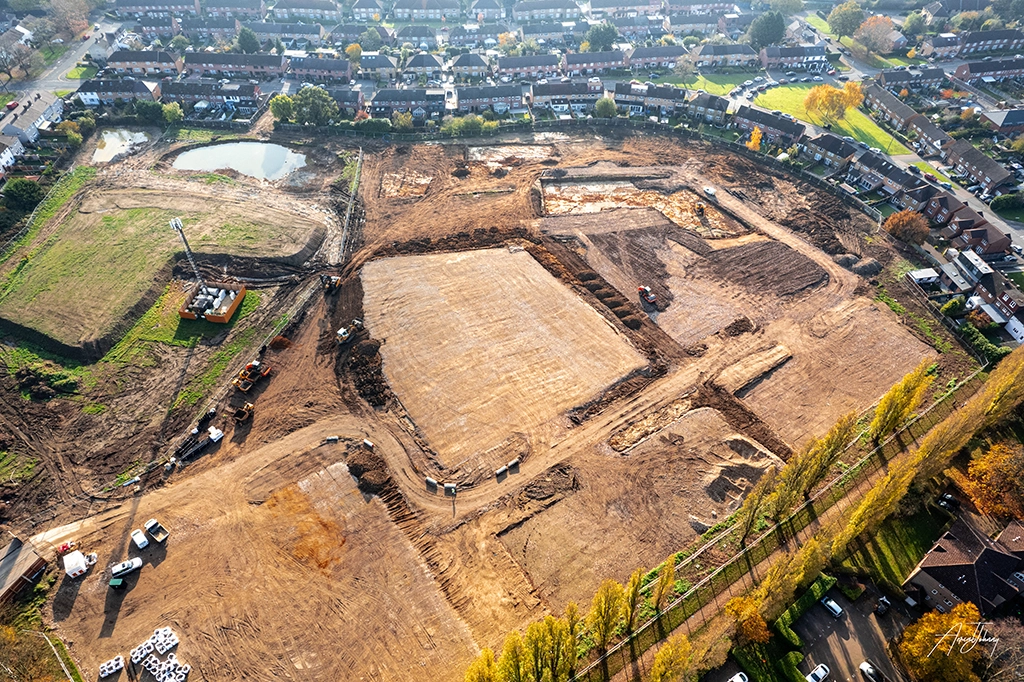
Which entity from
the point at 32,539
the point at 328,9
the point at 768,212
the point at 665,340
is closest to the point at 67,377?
the point at 32,539

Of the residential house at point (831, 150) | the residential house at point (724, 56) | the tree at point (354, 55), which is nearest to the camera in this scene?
the residential house at point (831, 150)

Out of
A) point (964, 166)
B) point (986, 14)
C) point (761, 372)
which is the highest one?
point (986, 14)

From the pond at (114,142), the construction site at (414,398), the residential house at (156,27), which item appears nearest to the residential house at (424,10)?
the residential house at (156,27)

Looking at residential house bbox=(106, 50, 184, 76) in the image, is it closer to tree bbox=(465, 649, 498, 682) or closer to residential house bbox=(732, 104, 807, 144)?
residential house bbox=(732, 104, 807, 144)

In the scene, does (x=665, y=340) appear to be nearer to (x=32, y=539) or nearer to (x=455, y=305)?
(x=455, y=305)

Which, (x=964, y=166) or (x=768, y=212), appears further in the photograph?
(x=964, y=166)

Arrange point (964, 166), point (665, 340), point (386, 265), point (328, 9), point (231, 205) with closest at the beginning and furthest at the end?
point (665, 340), point (386, 265), point (231, 205), point (964, 166), point (328, 9)

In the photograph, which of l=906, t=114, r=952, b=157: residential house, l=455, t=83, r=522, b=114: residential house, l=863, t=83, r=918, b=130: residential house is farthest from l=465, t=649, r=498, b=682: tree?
l=863, t=83, r=918, b=130: residential house

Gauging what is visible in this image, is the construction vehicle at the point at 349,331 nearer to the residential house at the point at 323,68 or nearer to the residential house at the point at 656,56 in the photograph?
the residential house at the point at 323,68
